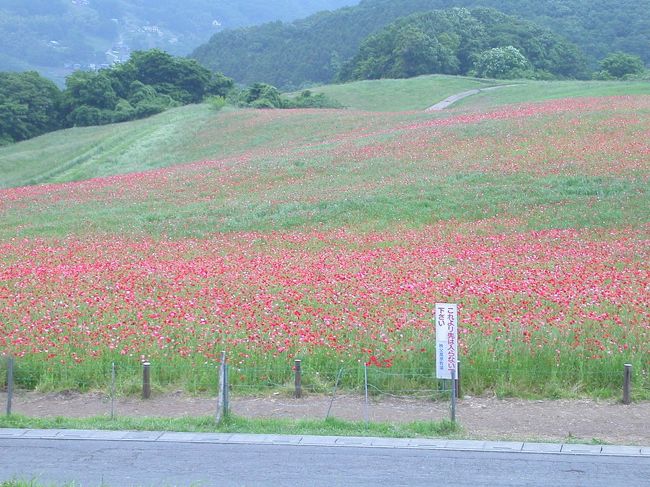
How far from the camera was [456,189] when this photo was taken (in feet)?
93.4

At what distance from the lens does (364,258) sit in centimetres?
1973

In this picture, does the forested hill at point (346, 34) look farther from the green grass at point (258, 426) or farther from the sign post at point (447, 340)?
the green grass at point (258, 426)

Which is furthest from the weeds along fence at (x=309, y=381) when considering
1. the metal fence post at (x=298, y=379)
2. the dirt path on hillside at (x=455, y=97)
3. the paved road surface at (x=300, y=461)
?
the dirt path on hillside at (x=455, y=97)

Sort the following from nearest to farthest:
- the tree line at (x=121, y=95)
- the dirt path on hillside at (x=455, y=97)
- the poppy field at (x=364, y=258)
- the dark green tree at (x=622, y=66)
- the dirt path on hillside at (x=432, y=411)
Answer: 1. the dirt path on hillside at (x=432, y=411)
2. the poppy field at (x=364, y=258)
3. the dirt path on hillside at (x=455, y=97)
4. the tree line at (x=121, y=95)
5. the dark green tree at (x=622, y=66)

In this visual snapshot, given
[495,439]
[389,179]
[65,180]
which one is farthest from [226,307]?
[65,180]

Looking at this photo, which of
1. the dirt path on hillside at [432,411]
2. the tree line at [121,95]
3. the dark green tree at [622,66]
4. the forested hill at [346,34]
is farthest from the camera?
the forested hill at [346,34]

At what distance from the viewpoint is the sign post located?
1066 centimetres

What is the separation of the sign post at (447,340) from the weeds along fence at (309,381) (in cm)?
137

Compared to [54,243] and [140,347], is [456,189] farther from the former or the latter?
[140,347]

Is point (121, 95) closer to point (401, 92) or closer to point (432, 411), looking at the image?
point (401, 92)

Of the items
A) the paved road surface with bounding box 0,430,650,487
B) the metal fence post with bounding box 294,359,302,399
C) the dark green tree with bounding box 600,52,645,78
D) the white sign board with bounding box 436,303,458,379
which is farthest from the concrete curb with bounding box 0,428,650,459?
the dark green tree with bounding box 600,52,645,78

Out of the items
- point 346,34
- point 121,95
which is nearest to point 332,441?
point 121,95

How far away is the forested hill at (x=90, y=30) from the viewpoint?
453 ft

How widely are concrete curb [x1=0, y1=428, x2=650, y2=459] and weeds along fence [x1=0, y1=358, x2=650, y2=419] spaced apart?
1435 mm
